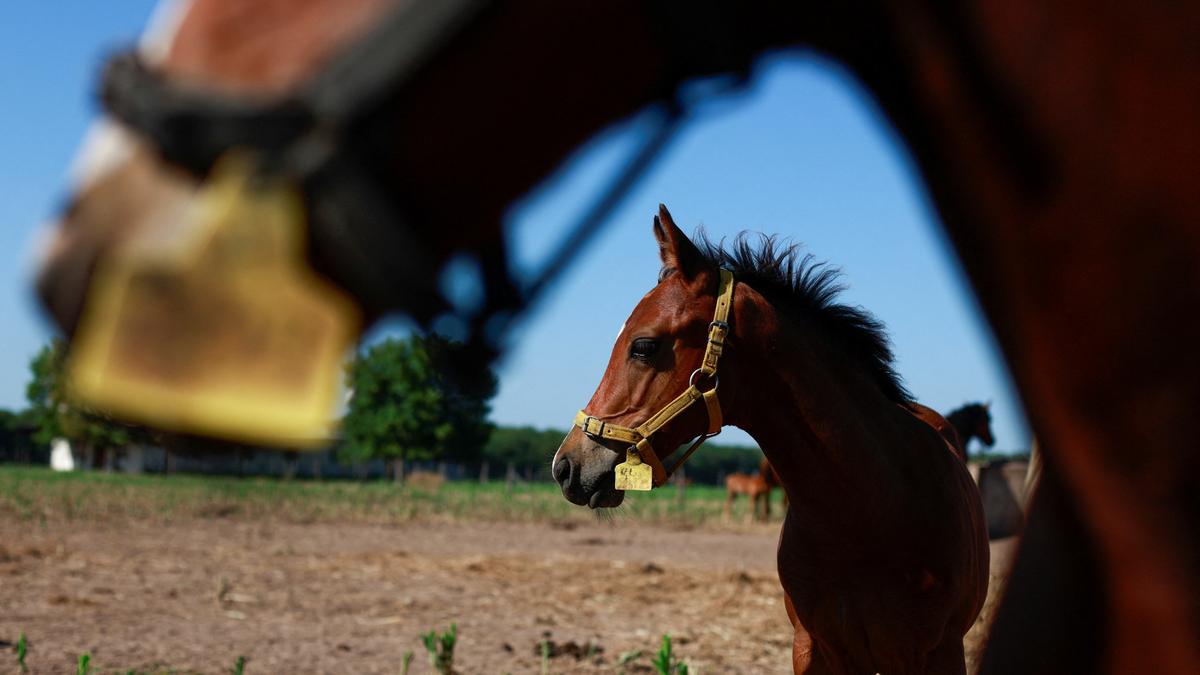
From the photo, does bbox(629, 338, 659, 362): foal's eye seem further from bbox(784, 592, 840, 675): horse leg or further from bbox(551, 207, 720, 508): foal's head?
bbox(784, 592, 840, 675): horse leg

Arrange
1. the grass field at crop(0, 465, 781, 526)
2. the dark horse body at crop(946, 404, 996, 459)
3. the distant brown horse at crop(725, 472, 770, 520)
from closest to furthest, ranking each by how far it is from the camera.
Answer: the dark horse body at crop(946, 404, 996, 459) → the grass field at crop(0, 465, 781, 526) → the distant brown horse at crop(725, 472, 770, 520)

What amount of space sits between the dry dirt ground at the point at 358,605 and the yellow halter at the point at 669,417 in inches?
169

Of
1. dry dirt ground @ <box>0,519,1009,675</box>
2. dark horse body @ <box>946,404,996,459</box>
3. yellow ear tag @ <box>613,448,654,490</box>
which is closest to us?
yellow ear tag @ <box>613,448,654,490</box>

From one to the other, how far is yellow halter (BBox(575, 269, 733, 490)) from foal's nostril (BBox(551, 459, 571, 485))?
138 mm

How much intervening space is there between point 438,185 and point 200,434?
0.34 metres

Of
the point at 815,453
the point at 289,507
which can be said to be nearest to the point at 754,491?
the point at 289,507

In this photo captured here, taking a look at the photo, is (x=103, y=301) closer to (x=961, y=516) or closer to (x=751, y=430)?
(x=751, y=430)

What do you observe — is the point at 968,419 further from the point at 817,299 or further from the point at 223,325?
the point at 223,325

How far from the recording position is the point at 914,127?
105cm

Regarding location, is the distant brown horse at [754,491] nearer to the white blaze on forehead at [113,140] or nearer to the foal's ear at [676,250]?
the foal's ear at [676,250]

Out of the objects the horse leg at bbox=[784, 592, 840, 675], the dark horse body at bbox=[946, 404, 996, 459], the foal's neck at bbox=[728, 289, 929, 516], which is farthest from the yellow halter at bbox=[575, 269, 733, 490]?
the dark horse body at bbox=[946, 404, 996, 459]

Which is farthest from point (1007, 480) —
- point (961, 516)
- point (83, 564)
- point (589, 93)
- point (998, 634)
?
point (83, 564)

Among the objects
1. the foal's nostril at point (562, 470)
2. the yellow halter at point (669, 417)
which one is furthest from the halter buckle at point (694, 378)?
the foal's nostril at point (562, 470)

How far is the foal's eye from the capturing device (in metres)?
3.41
